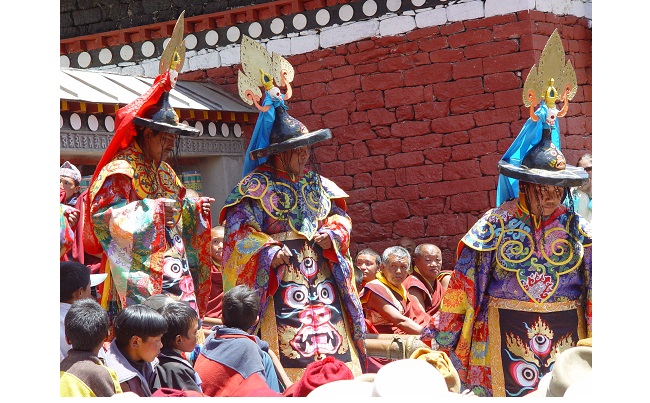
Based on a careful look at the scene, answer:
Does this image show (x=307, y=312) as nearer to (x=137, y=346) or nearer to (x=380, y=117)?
(x=137, y=346)

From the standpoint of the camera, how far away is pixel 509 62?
9734 mm

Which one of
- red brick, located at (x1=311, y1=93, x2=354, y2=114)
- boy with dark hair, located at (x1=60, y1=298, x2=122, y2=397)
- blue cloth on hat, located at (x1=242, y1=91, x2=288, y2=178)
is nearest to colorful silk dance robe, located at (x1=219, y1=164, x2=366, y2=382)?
blue cloth on hat, located at (x1=242, y1=91, x2=288, y2=178)

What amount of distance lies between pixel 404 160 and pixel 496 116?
0.94 metres

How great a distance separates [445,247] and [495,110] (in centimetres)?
121

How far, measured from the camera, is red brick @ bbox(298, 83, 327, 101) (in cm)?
1069

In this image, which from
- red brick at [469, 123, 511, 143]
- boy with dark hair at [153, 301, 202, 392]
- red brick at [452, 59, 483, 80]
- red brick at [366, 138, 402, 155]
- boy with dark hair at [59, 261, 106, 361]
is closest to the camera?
boy with dark hair at [153, 301, 202, 392]

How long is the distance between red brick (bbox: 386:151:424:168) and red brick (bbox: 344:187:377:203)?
0.91ft

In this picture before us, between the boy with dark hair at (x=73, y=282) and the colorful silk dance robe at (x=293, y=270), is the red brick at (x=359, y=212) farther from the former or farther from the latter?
the boy with dark hair at (x=73, y=282)

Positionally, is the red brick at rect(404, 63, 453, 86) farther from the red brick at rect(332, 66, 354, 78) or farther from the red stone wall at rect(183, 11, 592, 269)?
the red brick at rect(332, 66, 354, 78)

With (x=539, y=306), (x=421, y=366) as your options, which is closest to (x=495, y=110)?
(x=539, y=306)

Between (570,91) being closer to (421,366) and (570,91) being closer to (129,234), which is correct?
(129,234)

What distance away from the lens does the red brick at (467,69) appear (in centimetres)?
988

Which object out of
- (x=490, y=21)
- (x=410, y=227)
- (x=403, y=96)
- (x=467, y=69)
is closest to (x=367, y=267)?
(x=410, y=227)

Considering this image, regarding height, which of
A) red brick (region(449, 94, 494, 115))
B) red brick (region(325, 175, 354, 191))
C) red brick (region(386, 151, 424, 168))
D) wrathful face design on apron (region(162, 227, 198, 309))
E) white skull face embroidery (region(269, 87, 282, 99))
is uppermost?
red brick (region(449, 94, 494, 115))
